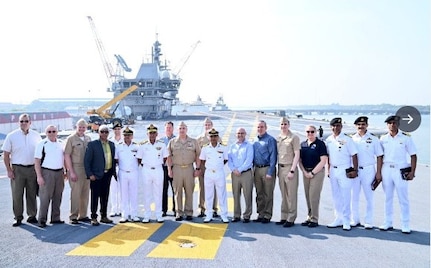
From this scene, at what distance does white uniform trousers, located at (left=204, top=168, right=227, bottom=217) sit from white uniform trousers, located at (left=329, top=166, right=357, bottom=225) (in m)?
1.95

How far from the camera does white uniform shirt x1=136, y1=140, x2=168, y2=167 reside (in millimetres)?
6984

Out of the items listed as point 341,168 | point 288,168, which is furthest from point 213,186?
point 341,168

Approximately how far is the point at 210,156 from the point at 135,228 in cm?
182

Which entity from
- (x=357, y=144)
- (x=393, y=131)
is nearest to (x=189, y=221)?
(x=357, y=144)

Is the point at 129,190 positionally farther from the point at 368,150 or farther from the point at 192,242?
the point at 368,150

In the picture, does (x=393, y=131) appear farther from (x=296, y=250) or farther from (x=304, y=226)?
(x=296, y=250)

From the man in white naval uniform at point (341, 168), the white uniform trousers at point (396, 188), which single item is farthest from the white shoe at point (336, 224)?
the white uniform trousers at point (396, 188)

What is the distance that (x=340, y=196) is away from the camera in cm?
661

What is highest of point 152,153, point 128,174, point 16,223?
point 152,153

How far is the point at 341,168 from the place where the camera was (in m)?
6.52

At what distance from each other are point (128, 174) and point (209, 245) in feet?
7.67

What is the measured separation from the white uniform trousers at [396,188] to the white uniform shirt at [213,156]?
9.16 feet

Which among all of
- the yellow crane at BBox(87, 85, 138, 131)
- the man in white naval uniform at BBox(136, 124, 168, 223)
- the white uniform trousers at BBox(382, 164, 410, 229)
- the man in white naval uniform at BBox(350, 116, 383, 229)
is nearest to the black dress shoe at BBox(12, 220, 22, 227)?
the man in white naval uniform at BBox(136, 124, 168, 223)
